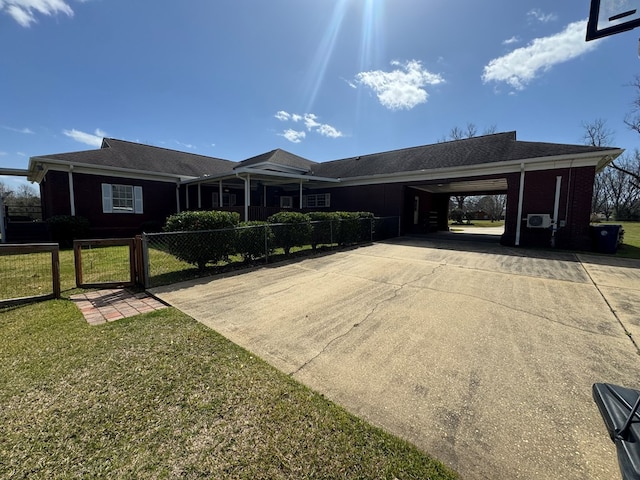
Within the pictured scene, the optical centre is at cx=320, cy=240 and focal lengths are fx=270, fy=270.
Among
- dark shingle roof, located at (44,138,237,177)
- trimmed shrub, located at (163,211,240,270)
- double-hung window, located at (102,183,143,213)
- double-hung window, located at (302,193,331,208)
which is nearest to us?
trimmed shrub, located at (163,211,240,270)

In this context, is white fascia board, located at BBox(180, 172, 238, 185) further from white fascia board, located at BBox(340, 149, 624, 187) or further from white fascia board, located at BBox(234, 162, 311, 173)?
white fascia board, located at BBox(340, 149, 624, 187)

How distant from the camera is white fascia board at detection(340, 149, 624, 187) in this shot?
33.0ft

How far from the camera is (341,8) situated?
8.84 metres

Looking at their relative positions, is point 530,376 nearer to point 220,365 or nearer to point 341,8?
point 220,365

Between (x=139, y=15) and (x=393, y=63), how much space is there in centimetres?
1025

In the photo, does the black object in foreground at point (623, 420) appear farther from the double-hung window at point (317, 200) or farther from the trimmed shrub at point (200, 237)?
the double-hung window at point (317, 200)

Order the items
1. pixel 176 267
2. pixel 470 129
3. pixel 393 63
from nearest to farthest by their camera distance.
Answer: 1. pixel 176 267
2. pixel 393 63
3. pixel 470 129

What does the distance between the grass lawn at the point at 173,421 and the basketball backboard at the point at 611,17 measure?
196 inches

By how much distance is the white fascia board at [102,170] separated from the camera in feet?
40.2

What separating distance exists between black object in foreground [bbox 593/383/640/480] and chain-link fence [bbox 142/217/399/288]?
6784mm

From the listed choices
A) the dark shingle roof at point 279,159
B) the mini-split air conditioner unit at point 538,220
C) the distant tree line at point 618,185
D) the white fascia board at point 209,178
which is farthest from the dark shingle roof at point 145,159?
the distant tree line at point 618,185

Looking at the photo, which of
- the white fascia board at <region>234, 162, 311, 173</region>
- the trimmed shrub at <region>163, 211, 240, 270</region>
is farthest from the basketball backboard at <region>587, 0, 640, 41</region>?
the white fascia board at <region>234, 162, 311, 173</region>

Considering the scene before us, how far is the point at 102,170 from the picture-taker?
13.6m

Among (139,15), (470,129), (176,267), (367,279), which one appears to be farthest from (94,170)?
(470,129)
